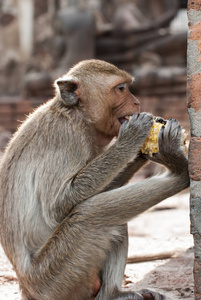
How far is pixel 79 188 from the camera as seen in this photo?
3.52m

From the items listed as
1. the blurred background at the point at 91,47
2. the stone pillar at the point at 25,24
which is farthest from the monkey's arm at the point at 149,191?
the stone pillar at the point at 25,24

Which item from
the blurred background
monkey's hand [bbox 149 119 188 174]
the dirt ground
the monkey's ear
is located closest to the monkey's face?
the monkey's ear

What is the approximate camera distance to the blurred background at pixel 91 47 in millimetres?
13516

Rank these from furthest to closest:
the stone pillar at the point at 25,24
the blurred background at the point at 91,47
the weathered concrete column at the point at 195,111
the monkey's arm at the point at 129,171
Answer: the stone pillar at the point at 25,24, the blurred background at the point at 91,47, the monkey's arm at the point at 129,171, the weathered concrete column at the point at 195,111

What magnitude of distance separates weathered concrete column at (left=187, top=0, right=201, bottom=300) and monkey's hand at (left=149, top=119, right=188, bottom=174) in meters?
0.32

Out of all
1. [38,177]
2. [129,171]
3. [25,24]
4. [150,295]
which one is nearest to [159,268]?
[150,295]

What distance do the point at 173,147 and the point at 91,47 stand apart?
13.9m

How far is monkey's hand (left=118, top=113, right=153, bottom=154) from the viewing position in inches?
143

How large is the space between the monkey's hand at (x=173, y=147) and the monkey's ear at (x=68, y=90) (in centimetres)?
72

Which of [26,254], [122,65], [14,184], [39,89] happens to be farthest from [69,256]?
[122,65]

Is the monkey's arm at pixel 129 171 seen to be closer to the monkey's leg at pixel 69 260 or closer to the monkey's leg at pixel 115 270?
the monkey's leg at pixel 115 270

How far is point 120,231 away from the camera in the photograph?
363 cm

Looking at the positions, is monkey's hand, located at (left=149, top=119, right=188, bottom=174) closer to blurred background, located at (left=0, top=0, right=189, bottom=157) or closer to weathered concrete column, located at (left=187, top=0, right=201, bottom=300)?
weathered concrete column, located at (left=187, top=0, right=201, bottom=300)

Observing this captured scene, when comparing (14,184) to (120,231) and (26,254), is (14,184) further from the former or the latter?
(120,231)
